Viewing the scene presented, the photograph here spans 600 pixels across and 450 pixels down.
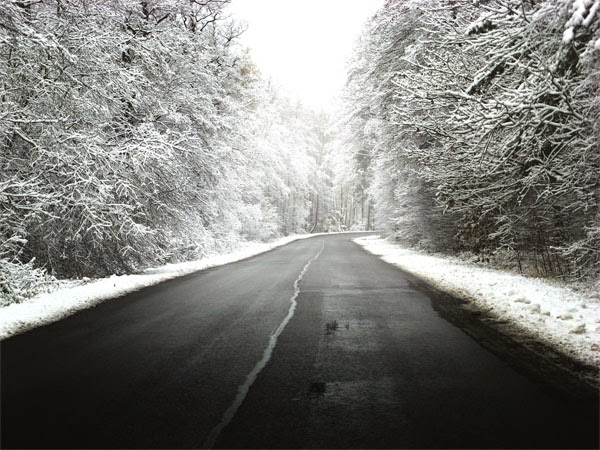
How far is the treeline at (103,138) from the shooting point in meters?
10.8

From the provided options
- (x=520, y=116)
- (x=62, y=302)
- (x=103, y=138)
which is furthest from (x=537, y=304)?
(x=103, y=138)

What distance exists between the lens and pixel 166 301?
10383 millimetres

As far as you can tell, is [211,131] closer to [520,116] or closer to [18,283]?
[18,283]

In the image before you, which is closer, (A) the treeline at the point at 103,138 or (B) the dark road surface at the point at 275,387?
(B) the dark road surface at the point at 275,387

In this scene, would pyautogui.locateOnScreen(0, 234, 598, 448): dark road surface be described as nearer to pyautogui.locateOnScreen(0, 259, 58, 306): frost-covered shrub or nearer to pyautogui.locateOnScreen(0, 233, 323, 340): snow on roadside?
pyautogui.locateOnScreen(0, 233, 323, 340): snow on roadside

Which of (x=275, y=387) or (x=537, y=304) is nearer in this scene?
(x=275, y=387)

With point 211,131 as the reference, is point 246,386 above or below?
below

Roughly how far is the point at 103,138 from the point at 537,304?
12119mm

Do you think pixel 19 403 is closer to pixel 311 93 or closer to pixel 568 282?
pixel 568 282

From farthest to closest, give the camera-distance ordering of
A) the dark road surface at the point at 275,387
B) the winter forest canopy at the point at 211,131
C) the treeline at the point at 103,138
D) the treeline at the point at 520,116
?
1. the treeline at the point at 103,138
2. the winter forest canopy at the point at 211,131
3. the treeline at the point at 520,116
4. the dark road surface at the point at 275,387

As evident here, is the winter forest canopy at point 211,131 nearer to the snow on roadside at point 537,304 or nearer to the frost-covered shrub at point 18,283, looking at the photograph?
the frost-covered shrub at point 18,283

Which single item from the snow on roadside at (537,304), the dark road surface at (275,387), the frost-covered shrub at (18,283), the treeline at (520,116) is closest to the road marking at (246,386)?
the dark road surface at (275,387)

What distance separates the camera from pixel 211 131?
2052 cm

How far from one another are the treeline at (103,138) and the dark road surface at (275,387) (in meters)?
4.52
